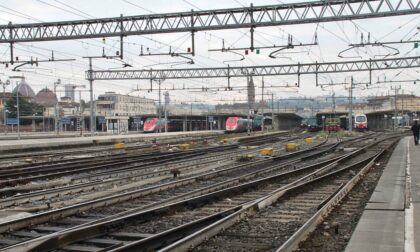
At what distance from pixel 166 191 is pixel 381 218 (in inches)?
252

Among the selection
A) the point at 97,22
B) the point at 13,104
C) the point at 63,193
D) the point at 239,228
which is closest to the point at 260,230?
the point at 239,228

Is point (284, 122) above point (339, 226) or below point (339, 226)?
above

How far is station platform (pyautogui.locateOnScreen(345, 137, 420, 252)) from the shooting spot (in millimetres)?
6848

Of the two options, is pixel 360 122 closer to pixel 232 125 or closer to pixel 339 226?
pixel 232 125

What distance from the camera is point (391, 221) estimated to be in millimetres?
8609

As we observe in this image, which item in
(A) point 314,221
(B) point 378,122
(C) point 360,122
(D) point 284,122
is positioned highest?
(C) point 360,122

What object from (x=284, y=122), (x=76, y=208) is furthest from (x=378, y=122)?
(x=76, y=208)

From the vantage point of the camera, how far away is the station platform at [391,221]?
685cm

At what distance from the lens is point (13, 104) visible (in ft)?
298

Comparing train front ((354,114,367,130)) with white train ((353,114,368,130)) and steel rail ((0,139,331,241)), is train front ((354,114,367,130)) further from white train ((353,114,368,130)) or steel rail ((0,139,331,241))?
steel rail ((0,139,331,241))

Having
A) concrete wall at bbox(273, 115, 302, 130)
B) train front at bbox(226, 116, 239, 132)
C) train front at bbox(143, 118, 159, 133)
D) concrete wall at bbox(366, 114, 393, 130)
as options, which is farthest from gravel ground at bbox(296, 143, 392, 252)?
concrete wall at bbox(366, 114, 393, 130)

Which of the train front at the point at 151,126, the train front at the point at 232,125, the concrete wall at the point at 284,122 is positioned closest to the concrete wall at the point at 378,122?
the concrete wall at the point at 284,122

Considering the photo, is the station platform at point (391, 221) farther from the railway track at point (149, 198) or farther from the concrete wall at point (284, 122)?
the concrete wall at point (284, 122)

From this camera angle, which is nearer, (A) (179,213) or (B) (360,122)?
(A) (179,213)
